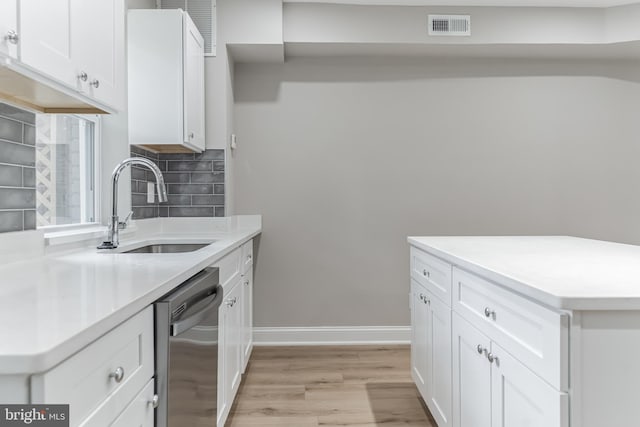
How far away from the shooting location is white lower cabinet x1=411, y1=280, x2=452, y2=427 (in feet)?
6.23

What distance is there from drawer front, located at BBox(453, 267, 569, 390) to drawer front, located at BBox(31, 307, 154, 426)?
96cm

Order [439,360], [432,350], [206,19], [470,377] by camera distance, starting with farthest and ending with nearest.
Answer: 1. [206,19]
2. [432,350]
3. [439,360]
4. [470,377]

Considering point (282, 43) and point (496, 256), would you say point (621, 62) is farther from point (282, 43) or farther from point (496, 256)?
point (496, 256)

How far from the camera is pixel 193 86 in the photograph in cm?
282

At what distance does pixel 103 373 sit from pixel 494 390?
45.2 inches

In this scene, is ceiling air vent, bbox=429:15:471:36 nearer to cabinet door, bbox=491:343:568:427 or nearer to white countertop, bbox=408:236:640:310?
white countertop, bbox=408:236:640:310

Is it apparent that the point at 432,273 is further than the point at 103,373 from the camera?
Yes

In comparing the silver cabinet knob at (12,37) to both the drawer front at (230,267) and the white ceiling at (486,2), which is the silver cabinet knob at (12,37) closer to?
the drawer front at (230,267)

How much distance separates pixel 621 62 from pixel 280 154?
294 cm

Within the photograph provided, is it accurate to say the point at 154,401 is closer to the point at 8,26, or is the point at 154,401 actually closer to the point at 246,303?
the point at 8,26

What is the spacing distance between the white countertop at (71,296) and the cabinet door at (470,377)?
3.27ft

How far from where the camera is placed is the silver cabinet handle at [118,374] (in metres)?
0.87

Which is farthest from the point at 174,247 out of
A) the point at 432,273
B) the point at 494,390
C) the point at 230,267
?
the point at 494,390

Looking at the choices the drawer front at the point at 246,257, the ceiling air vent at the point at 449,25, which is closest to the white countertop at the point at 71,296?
the drawer front at the point at 246,257
